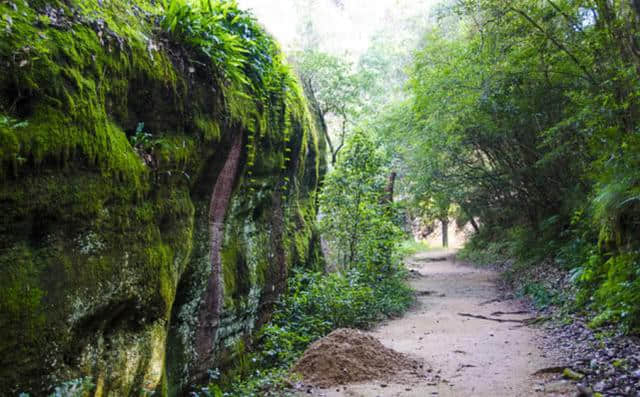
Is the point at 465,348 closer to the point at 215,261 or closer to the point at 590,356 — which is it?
the point at 590,356

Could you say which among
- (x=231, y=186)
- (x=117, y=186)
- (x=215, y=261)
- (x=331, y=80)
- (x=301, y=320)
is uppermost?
(x=331, y=80)

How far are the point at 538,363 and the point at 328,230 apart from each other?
6.23 meters

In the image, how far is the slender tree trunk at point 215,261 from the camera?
5305mm

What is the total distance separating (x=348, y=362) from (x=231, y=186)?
9.64ft

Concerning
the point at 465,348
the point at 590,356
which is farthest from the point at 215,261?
the point at 590,356

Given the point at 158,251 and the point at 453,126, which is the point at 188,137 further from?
the point at 453,126

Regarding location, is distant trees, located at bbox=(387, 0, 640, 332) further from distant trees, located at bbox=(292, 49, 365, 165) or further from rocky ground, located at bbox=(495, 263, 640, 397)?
distant trees, located at bbox=(292, 49, 365, 165)

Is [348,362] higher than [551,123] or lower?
lower

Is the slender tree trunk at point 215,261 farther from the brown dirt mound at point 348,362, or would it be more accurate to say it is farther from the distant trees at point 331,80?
the distant trees at point 331,80

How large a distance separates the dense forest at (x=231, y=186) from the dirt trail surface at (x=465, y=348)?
0.58m

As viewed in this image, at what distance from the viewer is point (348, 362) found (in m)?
5.64

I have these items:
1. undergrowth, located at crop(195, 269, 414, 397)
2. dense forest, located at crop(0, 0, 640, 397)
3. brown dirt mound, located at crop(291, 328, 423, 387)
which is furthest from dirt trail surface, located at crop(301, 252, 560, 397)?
dense forest, located at crop(0, 0, 640, 397)

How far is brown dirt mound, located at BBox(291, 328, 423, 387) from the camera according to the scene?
5.46 metres

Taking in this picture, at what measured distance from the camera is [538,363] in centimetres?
550
